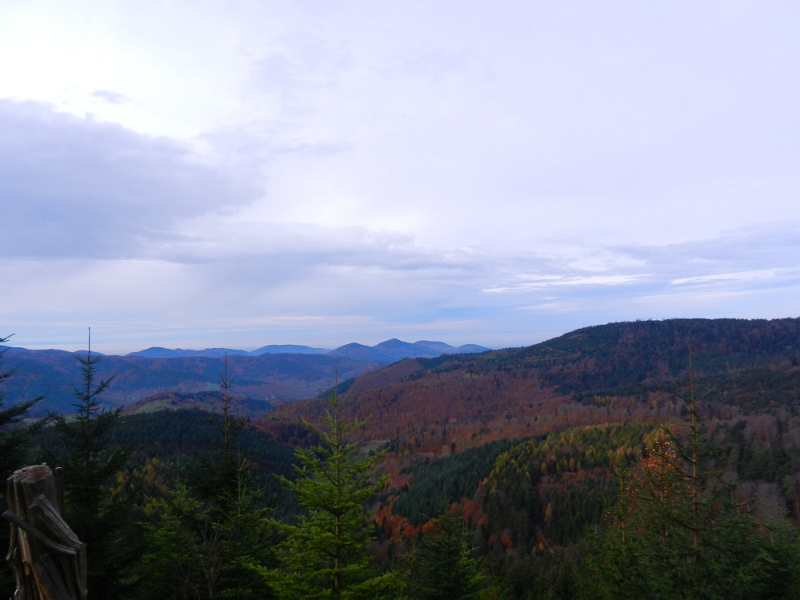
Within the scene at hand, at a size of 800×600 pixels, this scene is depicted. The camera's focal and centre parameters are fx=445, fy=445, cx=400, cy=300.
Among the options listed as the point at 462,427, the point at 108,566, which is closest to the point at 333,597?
the point at 108,566

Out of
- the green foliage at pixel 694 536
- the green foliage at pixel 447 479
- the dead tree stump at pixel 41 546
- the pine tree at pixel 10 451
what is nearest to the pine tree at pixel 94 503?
the pine tree at pixel 10 451

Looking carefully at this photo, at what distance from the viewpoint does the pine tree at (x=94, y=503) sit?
1229 cm

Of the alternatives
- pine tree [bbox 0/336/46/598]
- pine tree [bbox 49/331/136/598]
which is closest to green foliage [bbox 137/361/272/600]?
pine tree [bbox 49/331/136/598]

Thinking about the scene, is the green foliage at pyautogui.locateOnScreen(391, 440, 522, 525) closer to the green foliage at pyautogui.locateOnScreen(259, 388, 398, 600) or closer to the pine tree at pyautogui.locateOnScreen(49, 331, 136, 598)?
the pine tree at pyautogui.locateOnScreen(49, 331, 136, 598)

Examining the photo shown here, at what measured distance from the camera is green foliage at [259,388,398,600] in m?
9.46

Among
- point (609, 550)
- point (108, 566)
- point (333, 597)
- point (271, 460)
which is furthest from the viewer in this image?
point (271, 460)

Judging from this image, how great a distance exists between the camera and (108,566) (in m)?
12.5

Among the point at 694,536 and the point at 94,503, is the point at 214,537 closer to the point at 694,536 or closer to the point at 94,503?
the point at 94,503

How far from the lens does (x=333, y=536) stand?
966 centimetres

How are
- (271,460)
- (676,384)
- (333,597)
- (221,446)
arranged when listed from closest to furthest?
(333,597)
(221,446)
(271,460)
(676,384)

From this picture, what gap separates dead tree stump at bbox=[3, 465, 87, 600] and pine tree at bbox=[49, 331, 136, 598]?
10.6 m

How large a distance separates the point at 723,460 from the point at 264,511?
1267 cm

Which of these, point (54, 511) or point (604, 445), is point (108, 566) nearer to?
point (54, 511)

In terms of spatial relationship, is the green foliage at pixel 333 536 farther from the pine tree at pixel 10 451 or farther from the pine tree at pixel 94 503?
the pine tree at pixel 10 451
